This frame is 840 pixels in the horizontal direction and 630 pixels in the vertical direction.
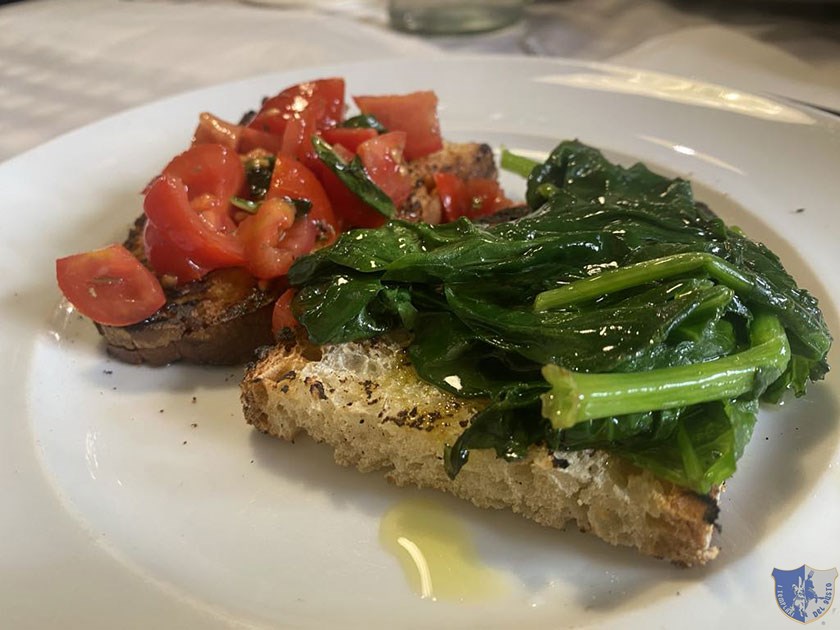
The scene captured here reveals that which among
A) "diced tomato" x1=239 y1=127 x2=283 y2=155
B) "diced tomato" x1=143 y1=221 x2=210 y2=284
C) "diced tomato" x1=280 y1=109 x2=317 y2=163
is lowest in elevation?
"diced tomato" x1=143 y1=221 x2=210 y2=284

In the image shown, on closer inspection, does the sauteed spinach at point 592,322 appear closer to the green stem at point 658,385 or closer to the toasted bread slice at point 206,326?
the green stem at point 658,385

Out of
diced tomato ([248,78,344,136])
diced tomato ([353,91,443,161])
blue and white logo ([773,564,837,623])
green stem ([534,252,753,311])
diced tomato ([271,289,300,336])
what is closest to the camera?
blue and white logo ([773,564,837,623])

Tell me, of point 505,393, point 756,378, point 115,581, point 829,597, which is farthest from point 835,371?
point 115,581

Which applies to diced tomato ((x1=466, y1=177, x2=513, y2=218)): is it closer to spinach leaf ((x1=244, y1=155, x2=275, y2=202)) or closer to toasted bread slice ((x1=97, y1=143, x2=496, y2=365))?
spinach leaf ((x1=244, y1=155, x2=275, y2=202))

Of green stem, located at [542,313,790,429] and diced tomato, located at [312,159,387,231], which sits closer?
green stem, located at [542,313,790,429]

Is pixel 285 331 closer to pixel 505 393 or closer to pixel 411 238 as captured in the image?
pixel 411 238

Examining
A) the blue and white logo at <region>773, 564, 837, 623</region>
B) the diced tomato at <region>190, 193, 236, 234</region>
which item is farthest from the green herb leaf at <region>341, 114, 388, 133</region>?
the blue and white logo at <region>773, 564, 837, 623</region>

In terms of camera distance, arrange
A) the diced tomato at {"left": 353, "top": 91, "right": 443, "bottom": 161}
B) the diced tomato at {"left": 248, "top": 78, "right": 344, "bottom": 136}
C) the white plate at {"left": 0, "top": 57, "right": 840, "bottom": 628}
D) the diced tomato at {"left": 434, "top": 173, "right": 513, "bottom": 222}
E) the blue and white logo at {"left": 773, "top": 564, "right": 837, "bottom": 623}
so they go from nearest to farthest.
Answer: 1. the blue and white logo at {"left": 773, "top": 564, "right": 837, "bottom": 623}
2. the white plate at {"left": 0, "top": 57, "right": 840, "bottom": 628}
3. the diced tomato at {"left": 248, "top": 78, "right": 344, "bottom": 136}
4. the diced tomato at {"left": 434, "top": 173, "right": 513, "bottom": 222}
5. the diced tomato at {"left": 353, "top": 91, "right": 443, "bottom": 161}

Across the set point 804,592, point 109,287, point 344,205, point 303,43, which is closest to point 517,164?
point 344,205
